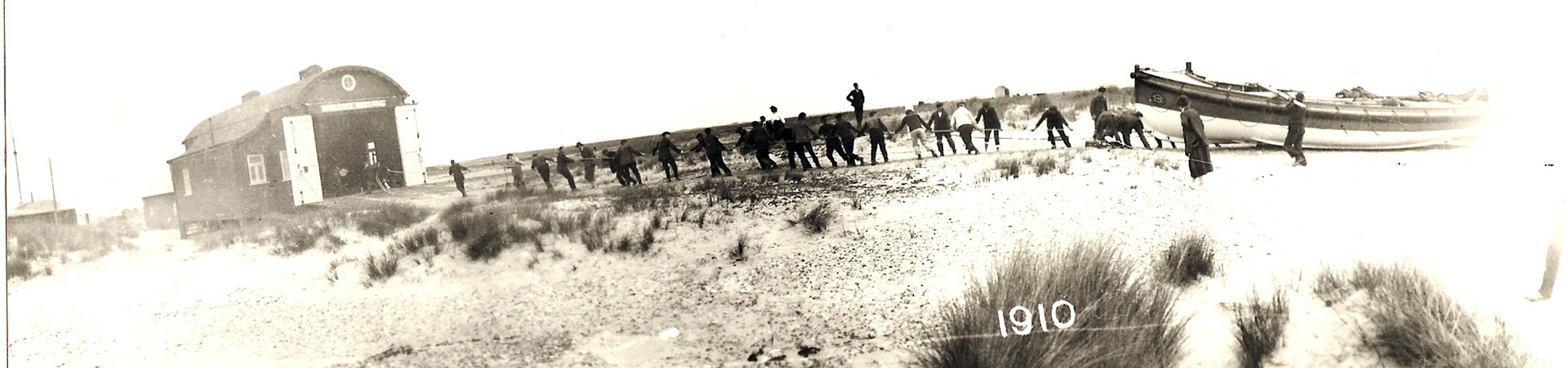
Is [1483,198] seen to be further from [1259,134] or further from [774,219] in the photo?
[774,219]

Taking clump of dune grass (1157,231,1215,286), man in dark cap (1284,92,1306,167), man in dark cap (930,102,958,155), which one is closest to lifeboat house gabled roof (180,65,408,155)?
man in dark cap (930,102,958,155)

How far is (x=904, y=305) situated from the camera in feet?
10.1

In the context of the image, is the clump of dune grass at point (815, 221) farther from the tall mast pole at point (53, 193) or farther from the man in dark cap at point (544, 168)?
the tall mast pole at point (53, 193)

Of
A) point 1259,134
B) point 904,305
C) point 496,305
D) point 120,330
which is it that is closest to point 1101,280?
point 904,305

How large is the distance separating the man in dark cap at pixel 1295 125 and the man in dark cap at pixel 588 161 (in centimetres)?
292

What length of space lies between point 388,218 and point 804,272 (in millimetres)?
1709

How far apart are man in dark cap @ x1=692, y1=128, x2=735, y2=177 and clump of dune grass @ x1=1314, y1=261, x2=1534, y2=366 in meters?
2.30

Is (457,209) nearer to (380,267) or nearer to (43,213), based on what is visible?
(380,267)

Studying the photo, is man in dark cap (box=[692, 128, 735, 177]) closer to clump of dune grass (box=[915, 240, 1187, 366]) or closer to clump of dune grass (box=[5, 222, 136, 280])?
clump of dune grass (box=[915, 240, 1187, 366])

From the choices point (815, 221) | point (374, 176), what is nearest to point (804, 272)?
point (815, 221)

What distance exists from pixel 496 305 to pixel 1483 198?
12.7 ft

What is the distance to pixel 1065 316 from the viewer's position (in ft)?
9.66

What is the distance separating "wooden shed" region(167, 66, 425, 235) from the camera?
325 cm

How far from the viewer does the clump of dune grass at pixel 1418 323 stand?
104 inches
